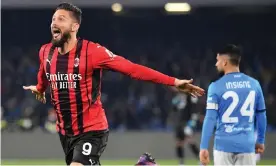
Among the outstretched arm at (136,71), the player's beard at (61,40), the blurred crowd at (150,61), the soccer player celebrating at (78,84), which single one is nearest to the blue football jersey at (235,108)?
the outstretched arm at (136,71)

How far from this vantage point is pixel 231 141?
720 cm

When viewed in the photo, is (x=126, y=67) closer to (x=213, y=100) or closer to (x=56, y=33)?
(x=56, y=33)

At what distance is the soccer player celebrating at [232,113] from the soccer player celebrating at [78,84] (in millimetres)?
1112

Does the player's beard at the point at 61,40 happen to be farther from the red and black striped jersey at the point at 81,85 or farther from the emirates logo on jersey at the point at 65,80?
the emirates logo on jersey at the point at 65,80

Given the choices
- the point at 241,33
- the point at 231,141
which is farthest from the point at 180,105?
the point at 231,141

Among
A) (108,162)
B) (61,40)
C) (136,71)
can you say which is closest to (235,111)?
(136,71)

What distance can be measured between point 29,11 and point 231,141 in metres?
15.5

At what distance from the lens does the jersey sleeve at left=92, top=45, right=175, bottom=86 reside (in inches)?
247

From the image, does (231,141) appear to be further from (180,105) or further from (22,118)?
(22,118)

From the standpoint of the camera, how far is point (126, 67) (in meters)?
6.38

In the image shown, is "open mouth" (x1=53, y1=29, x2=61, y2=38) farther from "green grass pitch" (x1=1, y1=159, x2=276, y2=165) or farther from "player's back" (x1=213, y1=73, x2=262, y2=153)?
"green grass pitch" (x1=1, y1=159, x2=276, y2=165)

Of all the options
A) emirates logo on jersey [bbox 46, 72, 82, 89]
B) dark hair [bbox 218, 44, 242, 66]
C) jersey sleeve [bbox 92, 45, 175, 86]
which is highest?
dark hair [bbox 218, 44, 242, 66]

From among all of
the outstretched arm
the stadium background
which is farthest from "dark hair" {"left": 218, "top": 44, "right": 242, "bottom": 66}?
the stadium background

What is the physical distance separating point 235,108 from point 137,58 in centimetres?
1428
